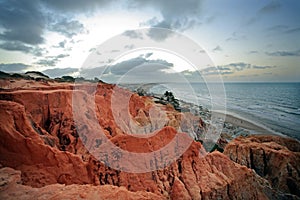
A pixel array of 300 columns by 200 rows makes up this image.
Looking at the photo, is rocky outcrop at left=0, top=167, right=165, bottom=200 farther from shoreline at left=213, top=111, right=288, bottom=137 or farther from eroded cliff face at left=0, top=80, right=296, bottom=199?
shoreline at left=213, top=111, right=288, bottom=137

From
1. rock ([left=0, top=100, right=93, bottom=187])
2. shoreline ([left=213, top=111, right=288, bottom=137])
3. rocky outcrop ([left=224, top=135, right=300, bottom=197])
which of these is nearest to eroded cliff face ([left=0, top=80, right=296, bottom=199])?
rock ([left=0, top=100, right=93, bottom=187])

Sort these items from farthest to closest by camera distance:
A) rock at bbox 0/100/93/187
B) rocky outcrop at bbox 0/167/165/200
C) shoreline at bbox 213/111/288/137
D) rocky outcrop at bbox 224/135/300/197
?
shoreline at bbox 213/111/288/137
rocky outcrop at bbox 224/135/300/197
rock at bbox 0/100/93/187
rocky outcrop at bbox 0/167/165/200

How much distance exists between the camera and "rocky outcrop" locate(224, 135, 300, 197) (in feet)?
55.4

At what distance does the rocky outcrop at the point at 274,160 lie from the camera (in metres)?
16.9

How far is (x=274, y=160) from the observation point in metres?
18.0

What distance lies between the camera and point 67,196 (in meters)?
6.29

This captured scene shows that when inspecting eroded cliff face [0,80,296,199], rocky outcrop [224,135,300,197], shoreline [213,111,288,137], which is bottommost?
shoreline [213,111,288,137]

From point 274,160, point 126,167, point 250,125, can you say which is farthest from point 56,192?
point 250,125

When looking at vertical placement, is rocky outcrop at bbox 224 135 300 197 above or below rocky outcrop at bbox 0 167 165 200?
below

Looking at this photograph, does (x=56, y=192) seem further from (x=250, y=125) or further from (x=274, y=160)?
(x=250, y=125)

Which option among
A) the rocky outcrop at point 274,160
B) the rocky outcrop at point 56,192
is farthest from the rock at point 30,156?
the rocky outcrop at point 274,160

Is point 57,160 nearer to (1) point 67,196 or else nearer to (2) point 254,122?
(1) point 67,196

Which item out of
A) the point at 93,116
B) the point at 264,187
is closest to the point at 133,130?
the point at 93,116

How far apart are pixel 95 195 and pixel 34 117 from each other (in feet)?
33.7
